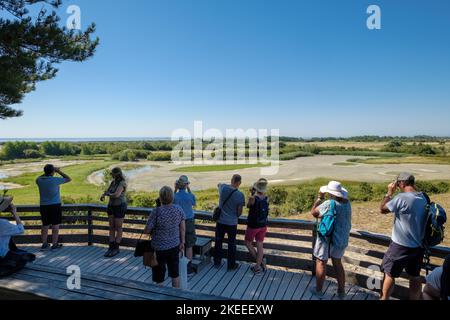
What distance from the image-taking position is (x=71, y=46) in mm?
6105

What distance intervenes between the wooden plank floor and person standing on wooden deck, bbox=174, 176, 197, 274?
43 centimetres

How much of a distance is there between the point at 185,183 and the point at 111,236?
6.60 ft

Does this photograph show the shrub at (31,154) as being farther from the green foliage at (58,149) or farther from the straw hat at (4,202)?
the straw hat at (4,202)

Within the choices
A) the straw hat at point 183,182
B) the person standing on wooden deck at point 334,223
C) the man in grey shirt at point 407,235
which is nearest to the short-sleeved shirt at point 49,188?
the straw hat at point 183,182

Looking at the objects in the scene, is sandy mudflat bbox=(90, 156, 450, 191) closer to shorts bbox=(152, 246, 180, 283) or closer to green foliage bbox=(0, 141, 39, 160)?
shorts bbox=(152, 246, 180, 283)

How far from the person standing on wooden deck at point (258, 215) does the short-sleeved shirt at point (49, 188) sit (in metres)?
3.29

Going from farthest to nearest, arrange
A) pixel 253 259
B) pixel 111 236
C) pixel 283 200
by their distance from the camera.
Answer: pixel 283 200 → pixel 111 236 → pixel 253 259

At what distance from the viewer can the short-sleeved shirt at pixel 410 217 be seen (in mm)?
3049

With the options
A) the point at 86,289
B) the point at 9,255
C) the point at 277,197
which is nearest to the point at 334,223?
the point at 86,289

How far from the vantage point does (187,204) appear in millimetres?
4320

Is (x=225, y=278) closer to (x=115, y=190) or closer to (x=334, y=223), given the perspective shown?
(x=334, y=223)

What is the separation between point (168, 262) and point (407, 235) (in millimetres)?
2745
